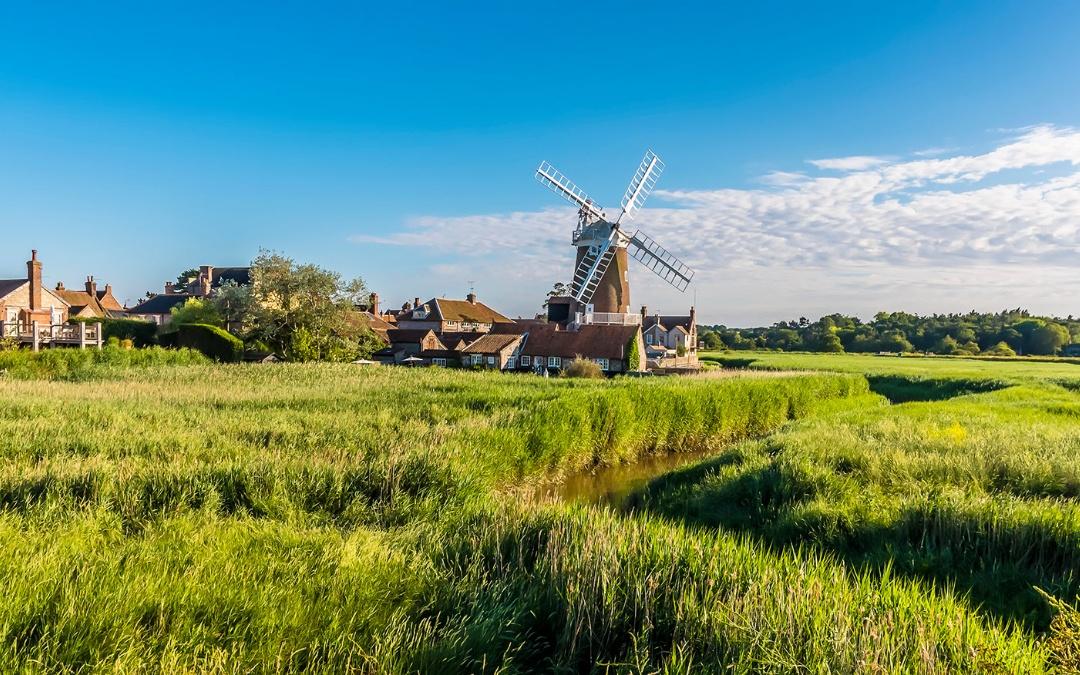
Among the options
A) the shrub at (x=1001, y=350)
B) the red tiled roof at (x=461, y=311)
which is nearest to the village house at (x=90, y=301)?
the red tiled roof at (x=461, y=311)

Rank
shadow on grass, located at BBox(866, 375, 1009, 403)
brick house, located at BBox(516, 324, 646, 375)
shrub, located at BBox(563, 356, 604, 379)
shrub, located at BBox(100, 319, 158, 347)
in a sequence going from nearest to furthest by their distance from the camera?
shadow on grass, located at BBox(866, 375, 1009, 403) → shrub, located at BBox(100, 319, 158, 347) → shrub, located at BBox(563, 356, 604, 379) → brick house, located at BBox(516, 324, 646, 375)

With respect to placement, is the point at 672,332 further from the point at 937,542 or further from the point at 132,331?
the point at 937,542

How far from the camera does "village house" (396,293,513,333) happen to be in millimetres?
70562

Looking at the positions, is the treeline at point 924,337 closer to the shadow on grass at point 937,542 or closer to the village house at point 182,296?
the village house at point 182,296

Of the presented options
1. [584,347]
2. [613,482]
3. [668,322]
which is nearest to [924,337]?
[668,322]

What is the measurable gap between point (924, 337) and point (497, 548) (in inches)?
4300

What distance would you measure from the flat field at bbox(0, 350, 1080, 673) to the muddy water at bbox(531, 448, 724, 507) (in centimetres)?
55

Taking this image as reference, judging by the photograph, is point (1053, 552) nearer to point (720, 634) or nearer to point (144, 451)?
point (720, 634)

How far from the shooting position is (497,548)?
6.32 m

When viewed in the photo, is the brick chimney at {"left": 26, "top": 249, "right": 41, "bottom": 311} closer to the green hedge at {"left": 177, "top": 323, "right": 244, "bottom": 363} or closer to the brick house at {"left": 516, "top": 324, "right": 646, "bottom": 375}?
the green hedge at {"left": 177, "top": 323, "right": 244, "bottom": 363}

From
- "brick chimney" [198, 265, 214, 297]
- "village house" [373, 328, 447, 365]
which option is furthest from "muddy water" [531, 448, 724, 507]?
"brick chimney" [198, 265, 214, 297]

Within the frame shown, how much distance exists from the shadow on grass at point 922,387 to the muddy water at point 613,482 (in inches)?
858

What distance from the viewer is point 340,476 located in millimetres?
9281

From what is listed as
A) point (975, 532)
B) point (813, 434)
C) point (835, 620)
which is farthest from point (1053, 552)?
point (813, 434)
